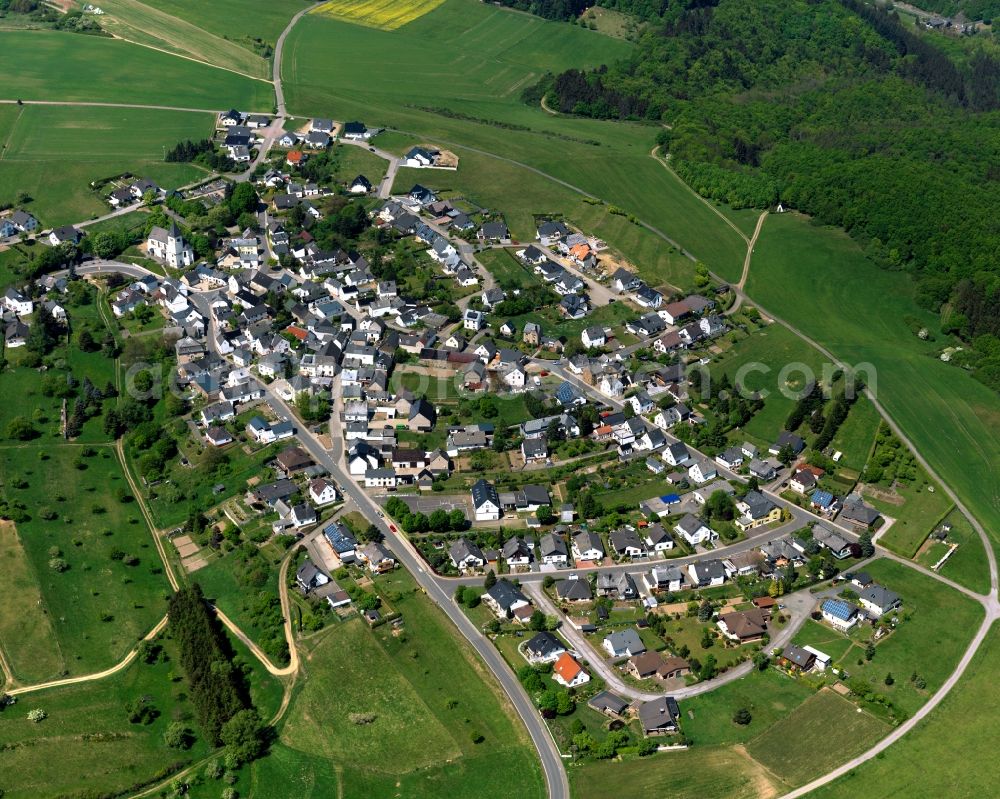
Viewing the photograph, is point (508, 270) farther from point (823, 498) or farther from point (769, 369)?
point (823, 498)

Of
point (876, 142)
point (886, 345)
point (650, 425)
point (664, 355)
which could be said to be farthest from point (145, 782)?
point (876, 142)

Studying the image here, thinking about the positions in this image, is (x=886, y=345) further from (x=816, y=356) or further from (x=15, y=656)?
(x=15, y=656)

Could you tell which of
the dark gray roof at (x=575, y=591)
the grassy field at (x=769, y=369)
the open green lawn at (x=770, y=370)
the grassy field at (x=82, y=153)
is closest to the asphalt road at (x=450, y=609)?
the dark gray roof at (x=575, y=591)

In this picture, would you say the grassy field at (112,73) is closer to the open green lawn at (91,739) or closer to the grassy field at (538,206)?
the grassy field at (538,206)

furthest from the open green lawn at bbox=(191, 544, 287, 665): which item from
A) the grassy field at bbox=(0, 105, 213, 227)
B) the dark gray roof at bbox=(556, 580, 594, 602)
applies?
the grassy field at bbox=(0, 105, 213, 227)

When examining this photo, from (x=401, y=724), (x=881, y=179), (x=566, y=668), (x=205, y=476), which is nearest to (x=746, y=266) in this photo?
(x=881, y=179)
